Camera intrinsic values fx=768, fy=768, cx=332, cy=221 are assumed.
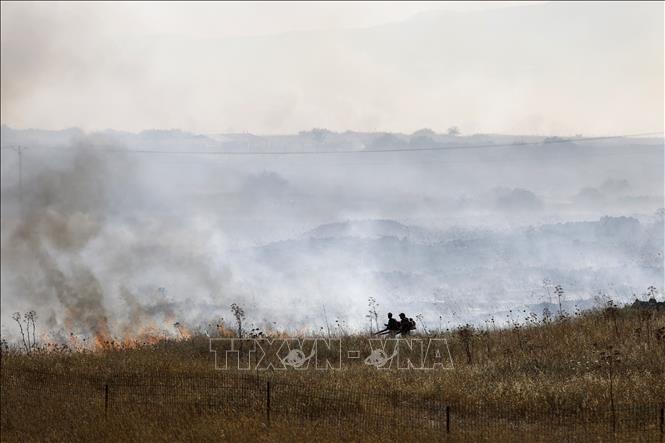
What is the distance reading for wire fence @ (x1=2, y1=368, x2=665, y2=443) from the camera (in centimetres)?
1731

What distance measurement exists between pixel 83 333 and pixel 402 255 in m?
38.6

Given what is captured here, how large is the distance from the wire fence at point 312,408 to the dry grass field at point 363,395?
45 mm

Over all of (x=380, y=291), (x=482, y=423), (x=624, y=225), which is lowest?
(x=482, y=423)

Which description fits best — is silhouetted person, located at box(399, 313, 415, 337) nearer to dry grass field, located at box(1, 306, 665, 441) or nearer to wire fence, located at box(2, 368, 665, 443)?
dry grass field, located at box(1, 306, 665, 441)

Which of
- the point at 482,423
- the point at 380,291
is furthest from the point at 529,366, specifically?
the point at 380,291

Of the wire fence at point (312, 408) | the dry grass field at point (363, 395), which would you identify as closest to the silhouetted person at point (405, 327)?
the dry grass field at point (363, 395)

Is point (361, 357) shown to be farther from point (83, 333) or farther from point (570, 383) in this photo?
point (83, 333)

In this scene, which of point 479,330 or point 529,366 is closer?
point 529,366

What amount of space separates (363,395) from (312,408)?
1.98m

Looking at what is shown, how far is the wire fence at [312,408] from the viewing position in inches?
682

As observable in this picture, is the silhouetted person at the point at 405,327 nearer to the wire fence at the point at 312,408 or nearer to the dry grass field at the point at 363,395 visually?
the dry grass field at the point at 363,395

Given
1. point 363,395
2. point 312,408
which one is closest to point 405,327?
point 363,395

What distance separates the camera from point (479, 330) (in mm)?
31953

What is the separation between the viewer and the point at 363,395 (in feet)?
69.4
